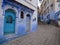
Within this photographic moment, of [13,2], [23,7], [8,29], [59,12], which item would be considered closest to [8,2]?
[13,2]

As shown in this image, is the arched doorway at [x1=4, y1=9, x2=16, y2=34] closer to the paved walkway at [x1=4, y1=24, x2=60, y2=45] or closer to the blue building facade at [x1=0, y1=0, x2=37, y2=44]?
the blue building facade at [x1=0, y1=0, x2=37, y2=44]

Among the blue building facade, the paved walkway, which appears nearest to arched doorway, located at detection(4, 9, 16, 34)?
the blue building facade

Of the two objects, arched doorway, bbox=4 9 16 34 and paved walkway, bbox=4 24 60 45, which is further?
arched doorway, bbox=4 9 16 34

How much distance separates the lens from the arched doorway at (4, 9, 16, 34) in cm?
1115

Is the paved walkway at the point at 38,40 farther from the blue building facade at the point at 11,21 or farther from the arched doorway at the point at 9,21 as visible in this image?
the arched doorway at the point at 9,21

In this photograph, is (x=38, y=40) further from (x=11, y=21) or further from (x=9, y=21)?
(x=9, y=21)

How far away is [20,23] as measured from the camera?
13.2m

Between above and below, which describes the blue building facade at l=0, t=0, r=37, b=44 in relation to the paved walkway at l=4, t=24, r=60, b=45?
above

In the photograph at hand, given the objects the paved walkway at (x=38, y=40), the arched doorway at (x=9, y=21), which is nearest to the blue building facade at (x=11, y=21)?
the arched doorway at (x=9, y=21)

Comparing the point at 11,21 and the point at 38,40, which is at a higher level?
A: the point at 11,21

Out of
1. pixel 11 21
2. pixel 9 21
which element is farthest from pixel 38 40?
pixel 9 21

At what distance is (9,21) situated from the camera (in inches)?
460

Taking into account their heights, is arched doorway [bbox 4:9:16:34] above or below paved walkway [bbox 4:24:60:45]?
above

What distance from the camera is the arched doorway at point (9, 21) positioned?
11148mm
